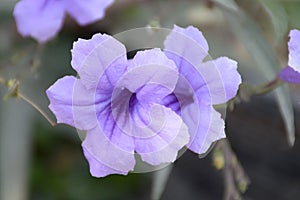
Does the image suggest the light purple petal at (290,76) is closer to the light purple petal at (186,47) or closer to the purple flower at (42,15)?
the light purple petal at (186,47)

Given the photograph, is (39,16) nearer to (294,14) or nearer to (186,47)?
(186,47)

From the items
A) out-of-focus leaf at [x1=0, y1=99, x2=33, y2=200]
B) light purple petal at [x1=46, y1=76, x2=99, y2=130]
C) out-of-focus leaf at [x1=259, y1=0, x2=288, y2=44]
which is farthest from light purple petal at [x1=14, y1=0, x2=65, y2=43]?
out-of-focus leaf at [x1=0, y1=99, x2=33, y2=200]

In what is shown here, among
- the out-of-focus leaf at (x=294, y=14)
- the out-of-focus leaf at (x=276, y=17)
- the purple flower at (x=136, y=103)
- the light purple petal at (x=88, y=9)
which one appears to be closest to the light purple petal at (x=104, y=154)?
the purple flower at (x=136, y=103)

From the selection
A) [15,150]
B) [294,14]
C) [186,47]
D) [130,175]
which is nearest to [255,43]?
[294,14]

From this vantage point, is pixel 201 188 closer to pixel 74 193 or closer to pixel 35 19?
pixel 74 193

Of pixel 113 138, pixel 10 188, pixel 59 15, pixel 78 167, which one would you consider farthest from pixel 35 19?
pixel 78 167

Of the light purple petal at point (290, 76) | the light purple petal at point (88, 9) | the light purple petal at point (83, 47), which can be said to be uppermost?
the light purple petal at point (83, 47)
